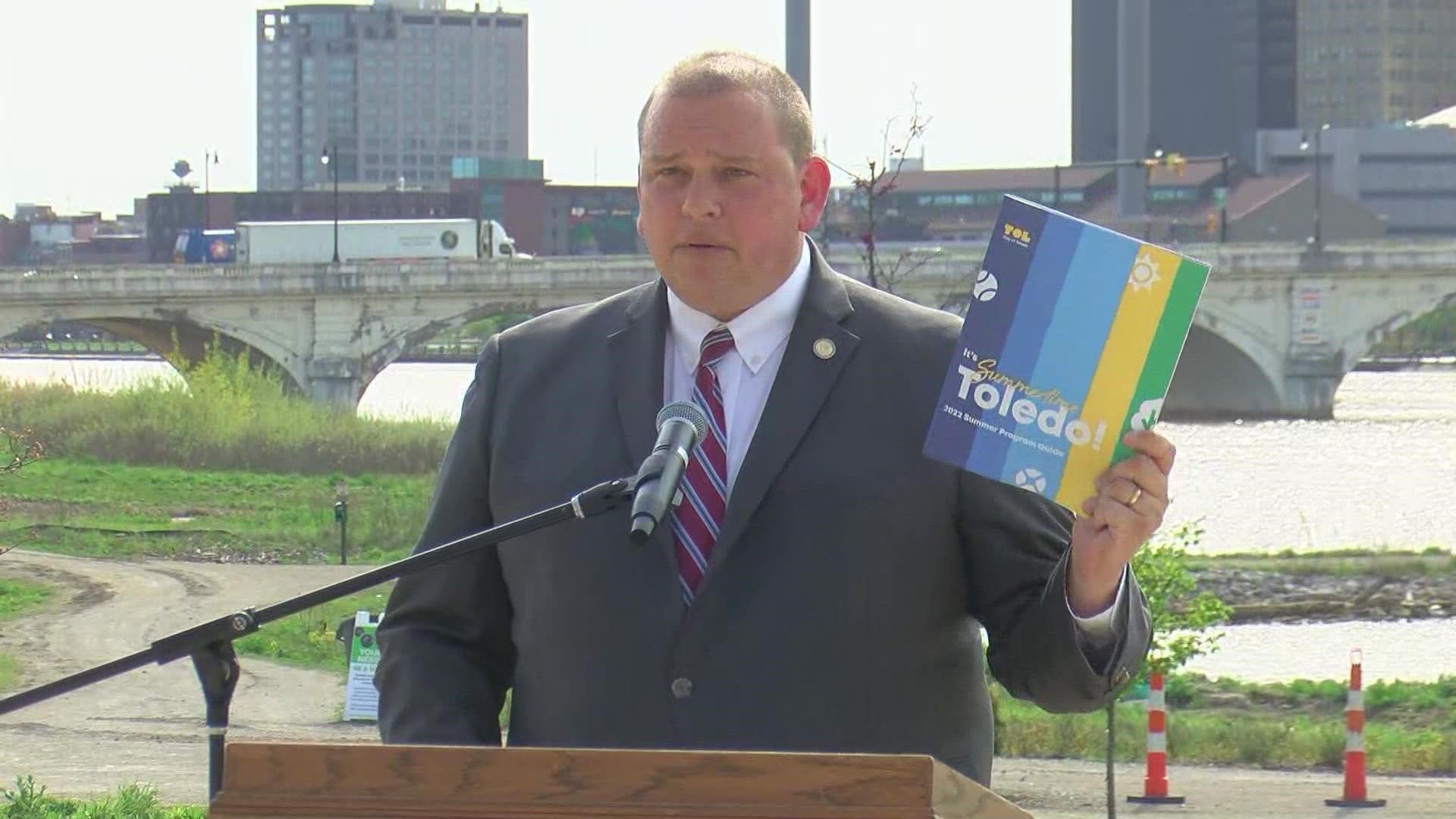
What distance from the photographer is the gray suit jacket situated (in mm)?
Answer: 3330

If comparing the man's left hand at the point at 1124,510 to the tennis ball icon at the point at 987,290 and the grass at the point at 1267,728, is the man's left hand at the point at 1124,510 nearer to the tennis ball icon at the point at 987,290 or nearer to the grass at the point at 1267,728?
the tennis ball icon at the point at 987,290

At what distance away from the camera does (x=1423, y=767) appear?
1445 centimetres

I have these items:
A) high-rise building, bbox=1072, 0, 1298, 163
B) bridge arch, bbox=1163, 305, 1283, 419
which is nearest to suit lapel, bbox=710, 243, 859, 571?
bridge arch, bbox=1163, 305, 1283, 419

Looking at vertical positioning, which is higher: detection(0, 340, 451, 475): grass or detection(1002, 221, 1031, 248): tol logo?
detection(1002, 221, 1031, 248): tol logo

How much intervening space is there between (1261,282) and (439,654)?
2660 inches

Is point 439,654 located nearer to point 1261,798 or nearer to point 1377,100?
point 1261,798

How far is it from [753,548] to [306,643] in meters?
16.4

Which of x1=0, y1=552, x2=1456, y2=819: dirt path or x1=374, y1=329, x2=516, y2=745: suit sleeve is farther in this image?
x1=0, y1=552, x2=1456, y2=819: dirt path

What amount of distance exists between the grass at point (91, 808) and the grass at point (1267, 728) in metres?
6.72

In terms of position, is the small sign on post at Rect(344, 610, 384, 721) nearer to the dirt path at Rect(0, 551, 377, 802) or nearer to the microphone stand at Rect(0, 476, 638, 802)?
the dirt path at Rect(0, 551, 377, 802)

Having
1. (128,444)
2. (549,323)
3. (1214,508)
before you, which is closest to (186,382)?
(128,444)

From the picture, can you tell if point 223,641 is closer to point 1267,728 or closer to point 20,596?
point 1267,728

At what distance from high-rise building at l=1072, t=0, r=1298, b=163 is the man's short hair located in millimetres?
123467

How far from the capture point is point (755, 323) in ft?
11.6
